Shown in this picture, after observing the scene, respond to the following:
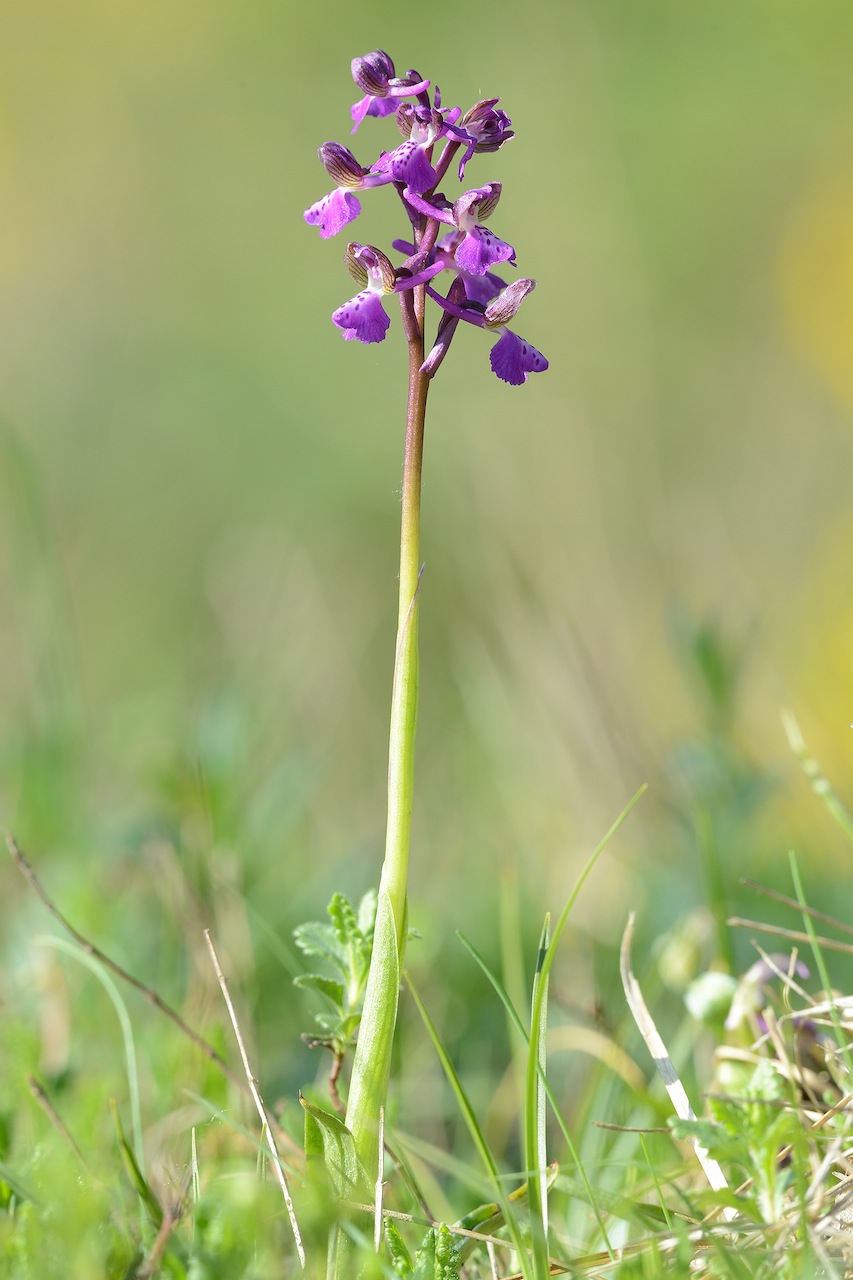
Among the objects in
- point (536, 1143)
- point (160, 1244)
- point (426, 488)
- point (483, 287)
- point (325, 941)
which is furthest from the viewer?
point (426, 488)

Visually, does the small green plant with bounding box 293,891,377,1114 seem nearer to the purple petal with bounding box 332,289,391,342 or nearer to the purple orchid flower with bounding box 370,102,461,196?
the purple petal with bounding box 332,289,391,342

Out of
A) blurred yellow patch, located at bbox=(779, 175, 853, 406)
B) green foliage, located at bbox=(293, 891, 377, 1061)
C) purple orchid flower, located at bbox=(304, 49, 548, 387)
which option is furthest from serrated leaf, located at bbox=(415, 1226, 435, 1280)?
blurred yellow patch, located at bbox=(779, 175, 853, 406)

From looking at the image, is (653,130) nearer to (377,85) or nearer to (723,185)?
(723,185)

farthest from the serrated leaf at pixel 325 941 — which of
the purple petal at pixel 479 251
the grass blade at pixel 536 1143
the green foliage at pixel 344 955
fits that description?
the purple petal at pixel 479 251

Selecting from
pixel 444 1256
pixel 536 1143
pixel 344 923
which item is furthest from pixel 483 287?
pixel 444 1256

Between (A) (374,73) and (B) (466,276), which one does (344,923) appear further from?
(A) (374,73)

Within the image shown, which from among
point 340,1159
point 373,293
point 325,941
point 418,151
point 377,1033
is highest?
point 418,151

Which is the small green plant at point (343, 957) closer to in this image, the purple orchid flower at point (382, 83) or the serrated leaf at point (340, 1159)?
the serrated leaf at point (340, 1159)

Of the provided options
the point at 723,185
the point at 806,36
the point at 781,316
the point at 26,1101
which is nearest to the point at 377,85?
the point at 26,1101
